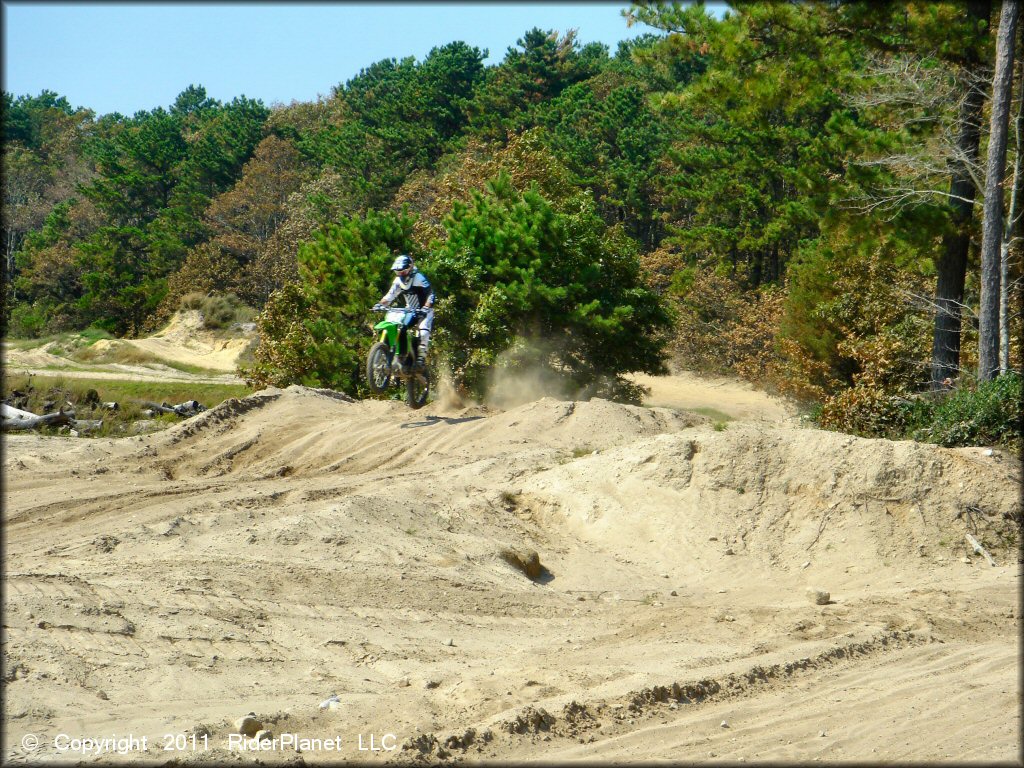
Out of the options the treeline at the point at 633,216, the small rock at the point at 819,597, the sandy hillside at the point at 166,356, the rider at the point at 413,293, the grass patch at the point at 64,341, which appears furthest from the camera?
the grass patch at the point at 64,341

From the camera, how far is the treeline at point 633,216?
54.1ft

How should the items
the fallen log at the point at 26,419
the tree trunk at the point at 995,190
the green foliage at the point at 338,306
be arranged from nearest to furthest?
the tree trunk at the point at 995,190 < the fallen log at the point at 26,419 < the green foliage at the point at 338,306

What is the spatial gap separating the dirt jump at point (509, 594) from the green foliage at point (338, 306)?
7.40m

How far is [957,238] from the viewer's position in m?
16.7

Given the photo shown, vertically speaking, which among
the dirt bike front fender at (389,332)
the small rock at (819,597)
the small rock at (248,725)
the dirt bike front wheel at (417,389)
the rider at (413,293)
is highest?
the rider at (413,293)

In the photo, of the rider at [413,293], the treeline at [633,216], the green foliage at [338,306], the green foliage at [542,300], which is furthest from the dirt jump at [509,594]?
the green foliage at [338,306]

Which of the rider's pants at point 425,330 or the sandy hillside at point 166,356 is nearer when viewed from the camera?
the rider's pants at point 425,330

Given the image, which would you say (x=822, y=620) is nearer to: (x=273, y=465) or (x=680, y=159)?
(x=273, y=465)

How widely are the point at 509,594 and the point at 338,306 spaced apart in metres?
15.9

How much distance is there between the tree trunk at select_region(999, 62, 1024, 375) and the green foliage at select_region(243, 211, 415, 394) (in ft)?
39.8

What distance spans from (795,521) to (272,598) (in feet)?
19.8

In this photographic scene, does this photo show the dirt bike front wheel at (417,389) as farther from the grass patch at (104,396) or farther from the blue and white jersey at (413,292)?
the grass patch at (104,396)

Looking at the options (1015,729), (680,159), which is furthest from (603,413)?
(680,159)

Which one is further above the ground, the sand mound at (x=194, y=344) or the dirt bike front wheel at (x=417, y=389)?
the sand mound at (x=194, y=344)
